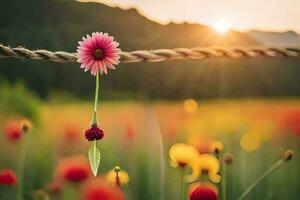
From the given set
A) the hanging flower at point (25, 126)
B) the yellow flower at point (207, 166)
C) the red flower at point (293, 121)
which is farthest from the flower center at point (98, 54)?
the red flower at point (293, 121)

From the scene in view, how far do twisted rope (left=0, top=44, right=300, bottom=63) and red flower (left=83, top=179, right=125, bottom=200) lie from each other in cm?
29

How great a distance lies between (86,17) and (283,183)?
0.60 meters

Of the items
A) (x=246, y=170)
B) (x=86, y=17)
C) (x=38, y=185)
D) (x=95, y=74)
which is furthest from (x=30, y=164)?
(x=246, y=170)

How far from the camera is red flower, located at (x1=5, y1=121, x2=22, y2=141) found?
151 centimetres

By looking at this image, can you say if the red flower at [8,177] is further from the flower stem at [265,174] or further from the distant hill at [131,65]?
the flower stem at [265,174]

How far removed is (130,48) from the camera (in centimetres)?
148

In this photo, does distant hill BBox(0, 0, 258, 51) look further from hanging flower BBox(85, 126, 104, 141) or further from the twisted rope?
hanging flower BBox(85, 126, 104, 141)

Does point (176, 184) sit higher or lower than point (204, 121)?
lower

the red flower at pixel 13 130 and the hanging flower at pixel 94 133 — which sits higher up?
the red flower at pixel 13 130

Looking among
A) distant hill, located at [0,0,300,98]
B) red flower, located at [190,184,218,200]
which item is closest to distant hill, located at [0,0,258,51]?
distant hill, located at [0,0,300,98]

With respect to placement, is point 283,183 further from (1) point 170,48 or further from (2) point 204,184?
(1) point 170,48

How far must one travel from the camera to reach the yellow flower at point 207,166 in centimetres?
150

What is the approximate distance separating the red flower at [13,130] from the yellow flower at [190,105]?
394mm

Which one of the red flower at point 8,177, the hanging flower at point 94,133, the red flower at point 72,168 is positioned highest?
the hanging flower at point 94,133
